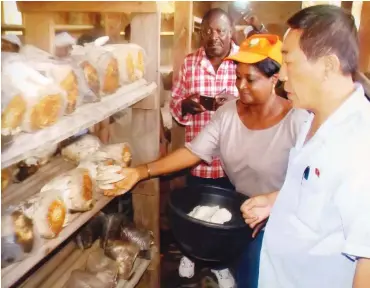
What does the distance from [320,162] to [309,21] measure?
1.21ft

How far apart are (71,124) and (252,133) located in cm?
91

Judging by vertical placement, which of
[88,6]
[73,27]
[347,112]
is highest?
[88,6]

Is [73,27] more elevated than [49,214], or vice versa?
[73,27]

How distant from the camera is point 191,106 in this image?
9.02 feet

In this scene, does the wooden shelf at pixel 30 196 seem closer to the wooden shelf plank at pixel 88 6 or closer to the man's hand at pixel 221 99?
the wooden shelf plank at pixel 88 6

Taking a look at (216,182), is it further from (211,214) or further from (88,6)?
(88,6)

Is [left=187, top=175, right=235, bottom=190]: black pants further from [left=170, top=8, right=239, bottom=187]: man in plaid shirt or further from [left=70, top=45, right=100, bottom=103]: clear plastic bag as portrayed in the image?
[left=70, top=45, right=100, bottom=103]: clear plastic bag

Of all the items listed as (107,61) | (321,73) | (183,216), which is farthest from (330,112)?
(107,61)

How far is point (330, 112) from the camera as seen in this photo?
1172mm

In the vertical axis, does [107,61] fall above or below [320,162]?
above

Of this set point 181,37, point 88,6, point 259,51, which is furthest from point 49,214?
point 181,37

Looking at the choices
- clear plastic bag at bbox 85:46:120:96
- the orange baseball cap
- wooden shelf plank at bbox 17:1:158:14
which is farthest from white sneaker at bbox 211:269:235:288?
wooden shelf plank at bbox 17:1:158:14

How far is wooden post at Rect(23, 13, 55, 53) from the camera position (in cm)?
166

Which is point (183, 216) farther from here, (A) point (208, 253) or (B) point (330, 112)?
(B) point (330, 112)
